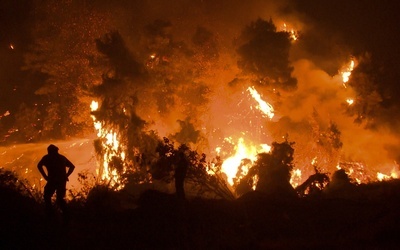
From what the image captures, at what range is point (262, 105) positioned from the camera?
28594 millimetres

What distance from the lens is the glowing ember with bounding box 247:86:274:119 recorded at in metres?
28.2

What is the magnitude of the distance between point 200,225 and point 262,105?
19669 millimetres

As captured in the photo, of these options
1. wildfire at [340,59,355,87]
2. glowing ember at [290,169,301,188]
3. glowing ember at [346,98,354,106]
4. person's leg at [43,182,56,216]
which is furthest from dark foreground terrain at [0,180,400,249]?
wildfire at [340,59,355,87]

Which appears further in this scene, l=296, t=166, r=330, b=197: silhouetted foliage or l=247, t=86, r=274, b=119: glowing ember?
l=247, t=86, r=274, b=119: glowing ember

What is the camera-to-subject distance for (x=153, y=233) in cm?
924

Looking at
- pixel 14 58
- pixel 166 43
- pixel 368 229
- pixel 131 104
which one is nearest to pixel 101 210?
pixel 368 229

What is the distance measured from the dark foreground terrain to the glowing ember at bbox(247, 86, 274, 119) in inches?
636

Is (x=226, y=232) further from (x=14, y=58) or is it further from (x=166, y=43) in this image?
(x=14, y=58)

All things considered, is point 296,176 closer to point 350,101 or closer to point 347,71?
point 350,101

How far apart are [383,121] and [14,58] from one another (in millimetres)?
31320

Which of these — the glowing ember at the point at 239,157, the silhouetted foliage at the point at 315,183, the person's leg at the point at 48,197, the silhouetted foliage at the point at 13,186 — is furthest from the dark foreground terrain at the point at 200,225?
the glowing ember at the point at 239,157

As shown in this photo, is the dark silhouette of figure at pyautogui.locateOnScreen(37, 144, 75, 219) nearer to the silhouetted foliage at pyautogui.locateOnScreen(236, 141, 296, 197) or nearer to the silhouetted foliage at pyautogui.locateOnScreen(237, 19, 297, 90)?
the silhouetted foliage at pyautogui.locateOnScreen(236, 141, 296, 197)

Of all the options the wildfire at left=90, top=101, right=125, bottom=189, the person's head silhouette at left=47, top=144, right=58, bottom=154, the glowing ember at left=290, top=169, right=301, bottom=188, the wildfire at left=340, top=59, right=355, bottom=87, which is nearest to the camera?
the person's head silhouette at left=47, top=144, right=58, bottom=154

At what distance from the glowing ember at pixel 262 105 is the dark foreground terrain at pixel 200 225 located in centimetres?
1616
